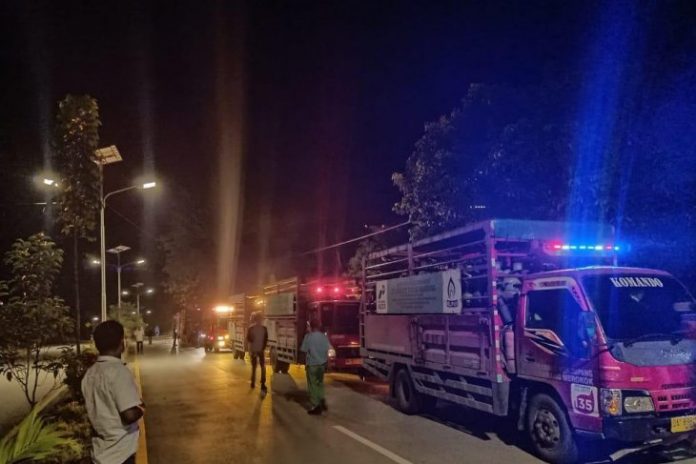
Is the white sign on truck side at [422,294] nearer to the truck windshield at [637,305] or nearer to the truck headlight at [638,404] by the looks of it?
the truck windshield at [637,305]

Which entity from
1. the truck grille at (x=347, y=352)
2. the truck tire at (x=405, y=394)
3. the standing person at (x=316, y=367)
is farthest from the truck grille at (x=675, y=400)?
the truck grille at (x=347, y=352)

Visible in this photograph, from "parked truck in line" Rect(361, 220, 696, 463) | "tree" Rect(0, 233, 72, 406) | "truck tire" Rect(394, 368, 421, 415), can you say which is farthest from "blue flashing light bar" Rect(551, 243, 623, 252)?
"tree" Rect(0, 233, 72, 406)

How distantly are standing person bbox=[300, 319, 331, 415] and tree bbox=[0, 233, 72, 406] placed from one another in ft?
13.7

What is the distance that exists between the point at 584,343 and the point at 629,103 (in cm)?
488

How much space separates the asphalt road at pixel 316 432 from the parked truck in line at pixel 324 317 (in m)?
2.38

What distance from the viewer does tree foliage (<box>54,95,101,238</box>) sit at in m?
9.82

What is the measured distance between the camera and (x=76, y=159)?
9867mm

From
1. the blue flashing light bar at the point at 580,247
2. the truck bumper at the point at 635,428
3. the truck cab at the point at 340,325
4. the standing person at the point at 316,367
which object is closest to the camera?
the truck bumper at the point at 635,428

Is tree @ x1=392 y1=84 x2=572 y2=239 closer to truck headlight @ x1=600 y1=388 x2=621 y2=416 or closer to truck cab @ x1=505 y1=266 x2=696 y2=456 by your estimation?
truck cab @ x1=505 y1=266 x2=696 y2=456

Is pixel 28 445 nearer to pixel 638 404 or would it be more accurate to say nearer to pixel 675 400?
pixel 638 404

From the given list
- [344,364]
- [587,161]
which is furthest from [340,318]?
[587,161]

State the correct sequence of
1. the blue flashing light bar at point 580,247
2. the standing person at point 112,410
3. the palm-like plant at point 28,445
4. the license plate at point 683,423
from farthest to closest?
the blue flashing light bar at point 580,247 < the license plate at point 683,423 < the palm-like plant at point 28,445 < the standing person at point 112,410

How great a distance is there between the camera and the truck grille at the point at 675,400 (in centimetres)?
666

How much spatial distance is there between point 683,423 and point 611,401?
0.89 m
